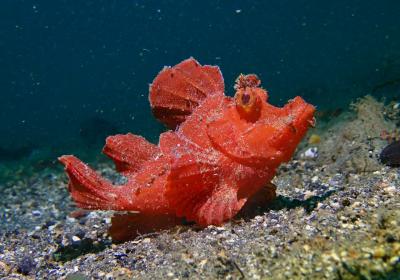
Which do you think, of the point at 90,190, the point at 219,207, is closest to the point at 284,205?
the point at 219,207

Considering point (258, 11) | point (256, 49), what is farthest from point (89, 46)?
point (258, 11)

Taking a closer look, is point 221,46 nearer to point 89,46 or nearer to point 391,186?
point 89,46

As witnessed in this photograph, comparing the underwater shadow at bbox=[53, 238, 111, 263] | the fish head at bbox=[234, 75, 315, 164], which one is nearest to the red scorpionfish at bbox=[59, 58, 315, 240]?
the fish head at bbox=[234, 75, 315, 164]

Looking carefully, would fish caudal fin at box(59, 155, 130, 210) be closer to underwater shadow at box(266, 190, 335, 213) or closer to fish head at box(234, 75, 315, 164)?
fish head at box(234, 75, 315, 164)

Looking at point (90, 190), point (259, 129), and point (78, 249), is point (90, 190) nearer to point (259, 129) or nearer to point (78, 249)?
point (78, 249)

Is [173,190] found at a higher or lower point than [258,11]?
lower

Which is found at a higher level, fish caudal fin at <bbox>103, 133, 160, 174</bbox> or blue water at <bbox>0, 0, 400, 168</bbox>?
blue water at <bbox>0, 0, 400, 168</bbox>
